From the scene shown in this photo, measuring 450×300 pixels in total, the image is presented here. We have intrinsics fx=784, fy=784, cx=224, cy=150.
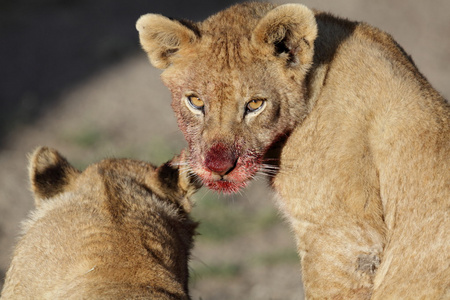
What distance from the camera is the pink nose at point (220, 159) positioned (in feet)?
17.3

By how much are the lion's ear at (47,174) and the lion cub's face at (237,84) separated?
1.16m

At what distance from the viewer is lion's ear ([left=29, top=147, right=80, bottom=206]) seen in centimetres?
618

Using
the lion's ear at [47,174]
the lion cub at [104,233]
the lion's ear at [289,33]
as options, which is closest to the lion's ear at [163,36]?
the lion's ear at [289,33]

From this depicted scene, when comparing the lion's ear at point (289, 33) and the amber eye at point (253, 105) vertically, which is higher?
the lion's ear at point (289, 33)

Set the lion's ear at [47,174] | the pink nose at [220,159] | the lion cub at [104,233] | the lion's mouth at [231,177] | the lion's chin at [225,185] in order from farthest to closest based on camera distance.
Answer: the lion's ear at [47,174] < the lion's chin at [225,185] < the lion's mouth at [231,177] < the pink nose at [220,159] < the lion cub at [104,233]

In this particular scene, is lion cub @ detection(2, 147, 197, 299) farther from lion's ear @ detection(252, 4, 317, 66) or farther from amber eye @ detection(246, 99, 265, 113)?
lion's ear @ detection(252, 4, 317, 66)

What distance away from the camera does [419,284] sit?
5254mm

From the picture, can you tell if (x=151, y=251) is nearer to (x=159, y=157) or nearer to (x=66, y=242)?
(x=66, y=242)

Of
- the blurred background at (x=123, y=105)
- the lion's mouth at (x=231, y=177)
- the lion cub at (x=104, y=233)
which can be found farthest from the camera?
the blurred background at (x=123, y=105)

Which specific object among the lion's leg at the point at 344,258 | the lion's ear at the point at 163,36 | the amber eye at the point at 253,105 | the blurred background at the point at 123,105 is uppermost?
the blurred background at the point at 123,105

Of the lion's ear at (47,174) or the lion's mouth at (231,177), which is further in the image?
the lion's ear at (47,174)

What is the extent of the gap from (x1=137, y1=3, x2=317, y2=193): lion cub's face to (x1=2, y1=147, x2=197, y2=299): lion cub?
1.79 ft

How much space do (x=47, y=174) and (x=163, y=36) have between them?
58.0 inches

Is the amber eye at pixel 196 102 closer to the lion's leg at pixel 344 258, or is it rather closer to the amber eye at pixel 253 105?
the amber eye at pixel 253 105
